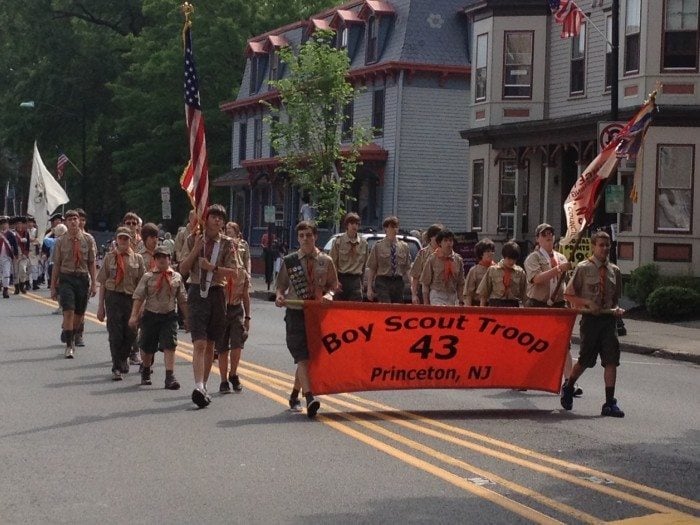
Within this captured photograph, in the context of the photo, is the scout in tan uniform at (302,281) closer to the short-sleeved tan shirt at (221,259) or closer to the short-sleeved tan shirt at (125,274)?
the short-sleeved tan shirt at (221,259)

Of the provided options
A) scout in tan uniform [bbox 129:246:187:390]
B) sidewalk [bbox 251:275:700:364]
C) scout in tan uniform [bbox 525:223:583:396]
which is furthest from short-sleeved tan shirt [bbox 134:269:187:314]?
sidewalk [bbox 251:275:700:364]

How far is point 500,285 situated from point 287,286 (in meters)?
2.92

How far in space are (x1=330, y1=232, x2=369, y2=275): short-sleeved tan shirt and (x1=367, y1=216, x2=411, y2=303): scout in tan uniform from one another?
2.65 feet

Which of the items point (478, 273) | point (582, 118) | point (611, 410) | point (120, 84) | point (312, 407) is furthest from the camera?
point (120, 84)

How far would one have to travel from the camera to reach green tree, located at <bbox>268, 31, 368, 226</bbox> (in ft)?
143

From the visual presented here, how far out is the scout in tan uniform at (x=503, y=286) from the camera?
15.8 meters

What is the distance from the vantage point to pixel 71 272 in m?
19.6

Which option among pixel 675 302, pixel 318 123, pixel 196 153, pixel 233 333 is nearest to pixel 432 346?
pixel 233 333

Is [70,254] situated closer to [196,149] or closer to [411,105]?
[196,149]

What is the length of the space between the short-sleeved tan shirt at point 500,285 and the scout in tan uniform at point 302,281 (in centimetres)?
247

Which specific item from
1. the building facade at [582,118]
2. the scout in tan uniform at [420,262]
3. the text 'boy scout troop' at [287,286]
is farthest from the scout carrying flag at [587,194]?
the building facade at [582,118]

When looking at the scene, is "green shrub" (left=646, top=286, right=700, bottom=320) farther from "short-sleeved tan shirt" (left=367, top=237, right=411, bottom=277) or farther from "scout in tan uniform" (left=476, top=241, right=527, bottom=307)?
"scout in tan uniform" (left=476, top=241, right=527, bottom=307)

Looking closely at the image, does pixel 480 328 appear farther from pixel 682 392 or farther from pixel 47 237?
pixel 47 237

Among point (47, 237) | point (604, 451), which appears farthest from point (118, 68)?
point (604, 451)
